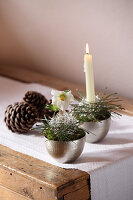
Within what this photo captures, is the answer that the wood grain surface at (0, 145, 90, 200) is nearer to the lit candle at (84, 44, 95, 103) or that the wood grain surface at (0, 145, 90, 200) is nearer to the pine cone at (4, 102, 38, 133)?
the pine cone at (4, 102, 38, 133)

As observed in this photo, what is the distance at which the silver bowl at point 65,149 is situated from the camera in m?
1.17

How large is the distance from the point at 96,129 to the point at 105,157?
96 mm

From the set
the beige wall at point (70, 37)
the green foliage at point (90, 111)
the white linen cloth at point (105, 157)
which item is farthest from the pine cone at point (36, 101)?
the beige wall at point (70, 37)

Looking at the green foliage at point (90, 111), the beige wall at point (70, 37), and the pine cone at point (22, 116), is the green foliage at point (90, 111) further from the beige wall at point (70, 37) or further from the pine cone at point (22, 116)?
the beige wall at point (70, 37)

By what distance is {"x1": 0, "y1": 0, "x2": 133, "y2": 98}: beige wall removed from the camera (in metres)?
1.73

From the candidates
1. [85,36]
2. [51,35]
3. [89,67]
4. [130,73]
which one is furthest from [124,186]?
[51,35]

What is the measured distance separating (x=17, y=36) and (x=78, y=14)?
0.47 metres

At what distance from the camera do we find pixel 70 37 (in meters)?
1.96

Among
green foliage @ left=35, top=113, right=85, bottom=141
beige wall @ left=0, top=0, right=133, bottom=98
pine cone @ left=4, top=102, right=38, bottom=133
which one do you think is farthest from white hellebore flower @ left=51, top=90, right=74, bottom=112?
beige wall @ left=0, top=0, right=133, bottom=98

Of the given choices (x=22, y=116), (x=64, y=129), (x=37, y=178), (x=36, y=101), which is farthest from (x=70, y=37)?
(x=37, y=178)

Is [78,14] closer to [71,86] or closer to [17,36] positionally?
[71,86]

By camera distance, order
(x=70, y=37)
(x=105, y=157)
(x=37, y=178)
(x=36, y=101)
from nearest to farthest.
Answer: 1. (x=37, y=178)
2. (x=105, y=157)
3. (x=36, y=101)
4. (x=70, y=37)

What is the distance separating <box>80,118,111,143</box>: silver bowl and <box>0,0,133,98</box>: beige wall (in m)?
0.50

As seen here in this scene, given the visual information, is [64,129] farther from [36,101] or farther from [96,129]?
[36,101]
